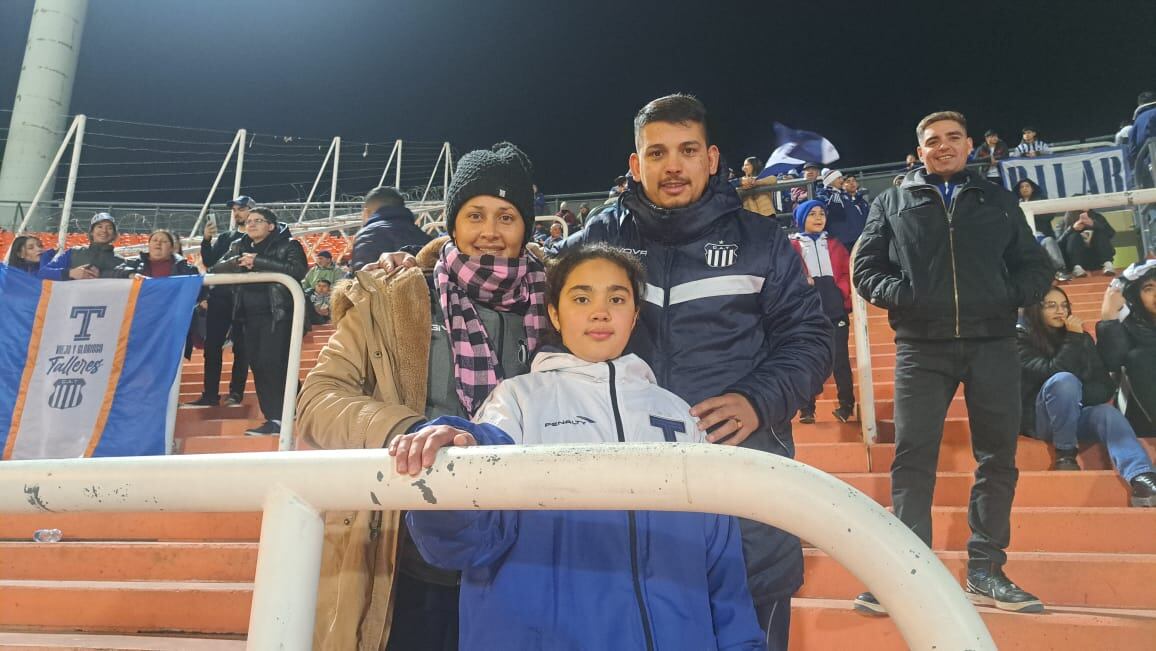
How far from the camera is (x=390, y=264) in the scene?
185 centimetres

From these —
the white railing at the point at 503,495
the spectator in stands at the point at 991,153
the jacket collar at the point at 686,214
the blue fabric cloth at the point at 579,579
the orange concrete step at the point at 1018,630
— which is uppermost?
the spectator in stands at the point at 991,153

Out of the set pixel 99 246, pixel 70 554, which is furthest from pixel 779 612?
pixel 99 246

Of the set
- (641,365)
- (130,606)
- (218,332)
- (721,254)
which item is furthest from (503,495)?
(218,332)

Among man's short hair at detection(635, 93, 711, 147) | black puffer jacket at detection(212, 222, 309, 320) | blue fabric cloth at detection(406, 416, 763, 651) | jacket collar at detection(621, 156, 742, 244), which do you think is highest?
black puffer jacket at detection(212, 222, 309, 320)

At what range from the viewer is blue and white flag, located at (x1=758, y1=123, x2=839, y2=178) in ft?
34.0

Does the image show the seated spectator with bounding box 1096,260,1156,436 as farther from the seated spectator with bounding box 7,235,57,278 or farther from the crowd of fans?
the seated spectator with bounding box 7,235,57,278

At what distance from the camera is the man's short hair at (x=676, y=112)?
6.22ft

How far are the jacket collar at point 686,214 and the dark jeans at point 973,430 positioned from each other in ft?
4.69

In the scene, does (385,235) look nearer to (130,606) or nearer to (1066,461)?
(130,606)

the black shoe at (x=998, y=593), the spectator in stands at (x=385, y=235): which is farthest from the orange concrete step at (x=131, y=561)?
the black shoe at (x=998, y=593)

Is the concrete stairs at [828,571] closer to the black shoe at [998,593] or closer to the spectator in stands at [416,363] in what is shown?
the black shoe at [998,593]

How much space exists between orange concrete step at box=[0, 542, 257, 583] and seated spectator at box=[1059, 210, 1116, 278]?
938 centimetres

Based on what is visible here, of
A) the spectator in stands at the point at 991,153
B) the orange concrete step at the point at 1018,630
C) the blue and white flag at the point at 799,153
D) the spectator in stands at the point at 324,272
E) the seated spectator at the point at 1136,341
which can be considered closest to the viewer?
the orange concrete step at the point at 1018,630

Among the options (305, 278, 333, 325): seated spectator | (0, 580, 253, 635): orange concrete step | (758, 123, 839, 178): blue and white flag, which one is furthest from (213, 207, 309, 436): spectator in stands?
(758, 123, 839, 178): blue and white flag
